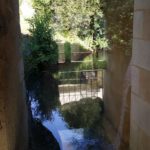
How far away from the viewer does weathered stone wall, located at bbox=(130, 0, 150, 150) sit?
7.18 feet

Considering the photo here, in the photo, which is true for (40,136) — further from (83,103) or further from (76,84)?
(76,84)

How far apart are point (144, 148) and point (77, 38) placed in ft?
26.4

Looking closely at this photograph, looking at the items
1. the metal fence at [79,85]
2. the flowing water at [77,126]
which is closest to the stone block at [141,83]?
the flowing water at [77,126]

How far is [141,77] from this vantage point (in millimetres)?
2324

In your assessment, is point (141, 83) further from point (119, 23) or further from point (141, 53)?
point (119, 23)

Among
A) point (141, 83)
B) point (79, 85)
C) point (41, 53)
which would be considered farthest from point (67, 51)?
point (141, 83)

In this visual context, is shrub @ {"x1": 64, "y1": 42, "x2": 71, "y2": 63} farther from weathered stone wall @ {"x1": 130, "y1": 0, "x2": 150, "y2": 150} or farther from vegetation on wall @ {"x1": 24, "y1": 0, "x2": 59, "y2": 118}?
weathered stone wall @ {"x1": 130, "y1": 0, "x2": 150, "y2": 150}

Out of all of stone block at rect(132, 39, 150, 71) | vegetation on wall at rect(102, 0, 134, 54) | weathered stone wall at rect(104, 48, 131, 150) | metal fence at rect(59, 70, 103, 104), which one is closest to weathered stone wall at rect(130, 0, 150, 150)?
stone block at rect(132, 39, 150, 71)

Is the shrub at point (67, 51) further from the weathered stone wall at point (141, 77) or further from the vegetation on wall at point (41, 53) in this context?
the weathered stone wall at point (141, 77)

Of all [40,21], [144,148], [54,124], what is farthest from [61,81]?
[144,148]

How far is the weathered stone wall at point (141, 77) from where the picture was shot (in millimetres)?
2189

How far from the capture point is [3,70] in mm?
2232

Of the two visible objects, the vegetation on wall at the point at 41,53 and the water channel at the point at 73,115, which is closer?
the water channel at the point at 73,115

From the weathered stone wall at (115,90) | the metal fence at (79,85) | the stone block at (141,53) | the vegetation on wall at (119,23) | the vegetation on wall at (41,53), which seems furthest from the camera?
the vegetation on wall at (41,53)
